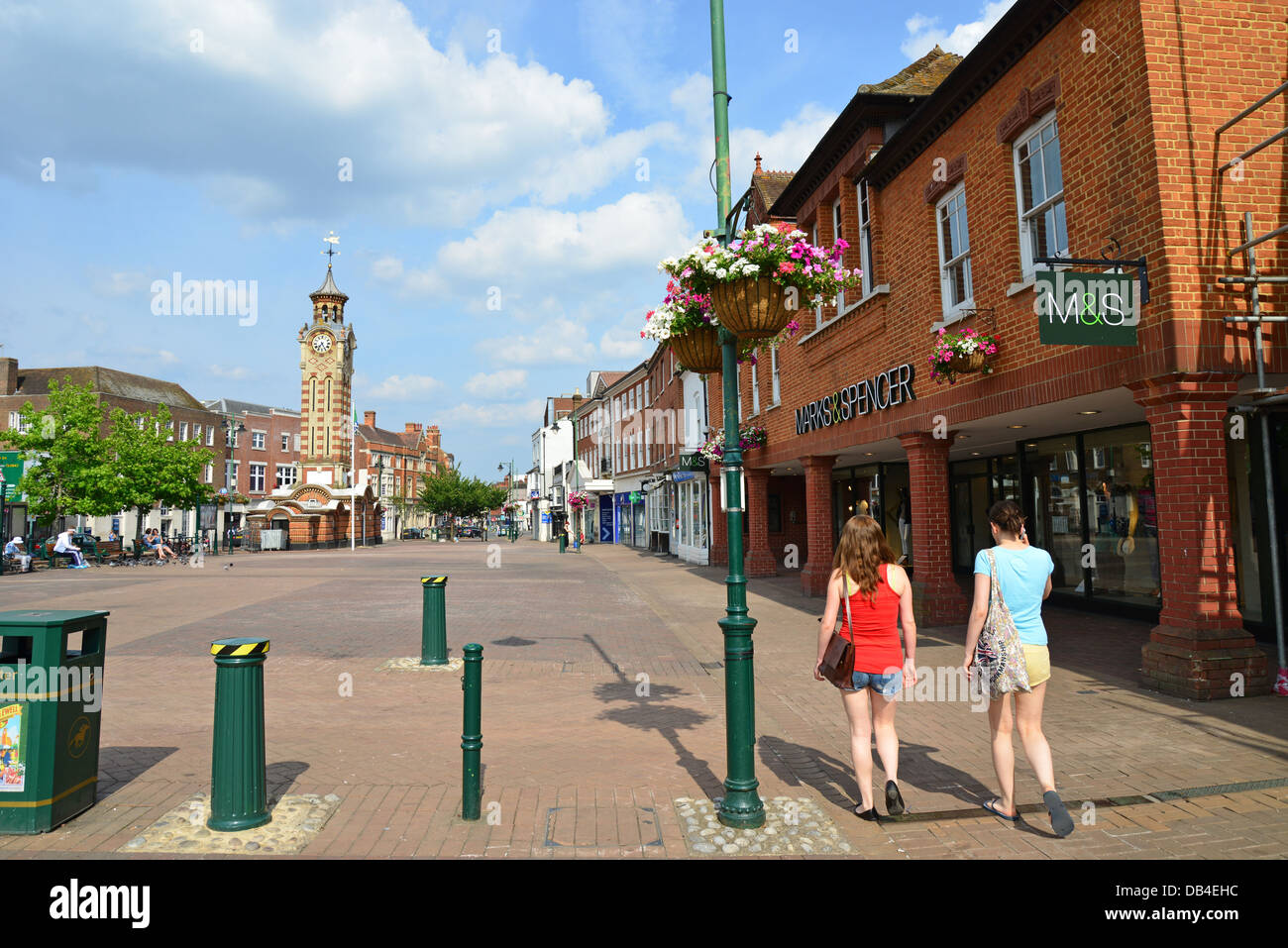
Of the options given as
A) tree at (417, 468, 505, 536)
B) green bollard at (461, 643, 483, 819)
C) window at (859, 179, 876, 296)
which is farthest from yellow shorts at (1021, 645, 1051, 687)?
tree at (417, 468, 505, 536)

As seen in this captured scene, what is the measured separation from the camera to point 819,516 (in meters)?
15.5

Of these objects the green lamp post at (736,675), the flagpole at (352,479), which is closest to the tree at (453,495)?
the flagpole at (352,479)

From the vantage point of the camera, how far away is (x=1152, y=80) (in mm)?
6852

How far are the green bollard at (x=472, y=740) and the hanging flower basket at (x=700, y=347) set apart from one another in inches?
88.8

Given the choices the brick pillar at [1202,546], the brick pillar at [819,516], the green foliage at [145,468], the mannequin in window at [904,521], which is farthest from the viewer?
the green foliage at [145,468]

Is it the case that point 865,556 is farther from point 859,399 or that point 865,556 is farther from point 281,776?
point 859,399

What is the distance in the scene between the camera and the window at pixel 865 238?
13.0 m

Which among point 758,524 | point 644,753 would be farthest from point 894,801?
point 758,524

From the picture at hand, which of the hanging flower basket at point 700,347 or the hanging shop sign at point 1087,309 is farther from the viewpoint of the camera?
the hanging shop sign at point 1087,309

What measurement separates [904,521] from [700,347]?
15438mm

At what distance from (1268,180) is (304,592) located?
59.7ft

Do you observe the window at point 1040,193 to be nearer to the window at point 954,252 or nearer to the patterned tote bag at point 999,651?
the window at point 954,252

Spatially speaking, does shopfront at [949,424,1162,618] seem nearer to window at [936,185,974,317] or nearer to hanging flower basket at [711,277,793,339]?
window at [936,185,974,317]

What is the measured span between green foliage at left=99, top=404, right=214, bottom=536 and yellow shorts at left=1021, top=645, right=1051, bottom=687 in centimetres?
3933
